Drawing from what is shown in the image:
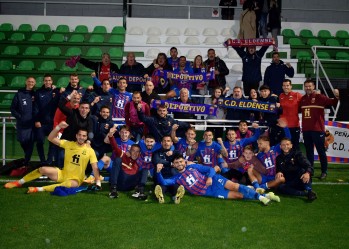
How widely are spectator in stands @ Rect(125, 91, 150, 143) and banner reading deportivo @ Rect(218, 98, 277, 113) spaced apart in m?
1.80

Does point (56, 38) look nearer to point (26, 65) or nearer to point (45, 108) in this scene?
point (26, 65)

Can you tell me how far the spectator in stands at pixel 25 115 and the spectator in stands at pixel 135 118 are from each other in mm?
1982

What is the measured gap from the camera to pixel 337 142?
11.5 m

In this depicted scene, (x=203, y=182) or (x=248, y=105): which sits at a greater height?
(x=248, y=105)

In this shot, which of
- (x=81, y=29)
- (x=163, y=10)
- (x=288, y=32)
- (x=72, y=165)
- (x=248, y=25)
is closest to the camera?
(x=72, y=165)

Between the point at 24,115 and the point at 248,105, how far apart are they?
455cm

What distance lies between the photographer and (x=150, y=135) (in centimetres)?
888

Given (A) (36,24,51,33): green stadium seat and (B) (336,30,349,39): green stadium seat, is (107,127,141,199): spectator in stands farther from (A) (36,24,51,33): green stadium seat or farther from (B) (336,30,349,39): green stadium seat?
(B) (336,30,349,39): green stadium seat

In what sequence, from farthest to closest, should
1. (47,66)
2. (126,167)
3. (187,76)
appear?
(47,66)
(187,76)
(126,167)

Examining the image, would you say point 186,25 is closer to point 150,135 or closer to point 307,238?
point 150,135

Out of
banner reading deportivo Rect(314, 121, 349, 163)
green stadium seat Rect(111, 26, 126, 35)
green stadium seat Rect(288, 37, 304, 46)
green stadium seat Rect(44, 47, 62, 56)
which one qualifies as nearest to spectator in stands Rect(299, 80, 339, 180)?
banner reading deportivo Rect(314, 121, 349, 163)

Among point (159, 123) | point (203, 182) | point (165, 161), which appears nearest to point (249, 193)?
point (203, 182)

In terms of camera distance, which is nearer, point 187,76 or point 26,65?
point 187,76

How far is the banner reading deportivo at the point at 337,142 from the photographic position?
37.7 ft
